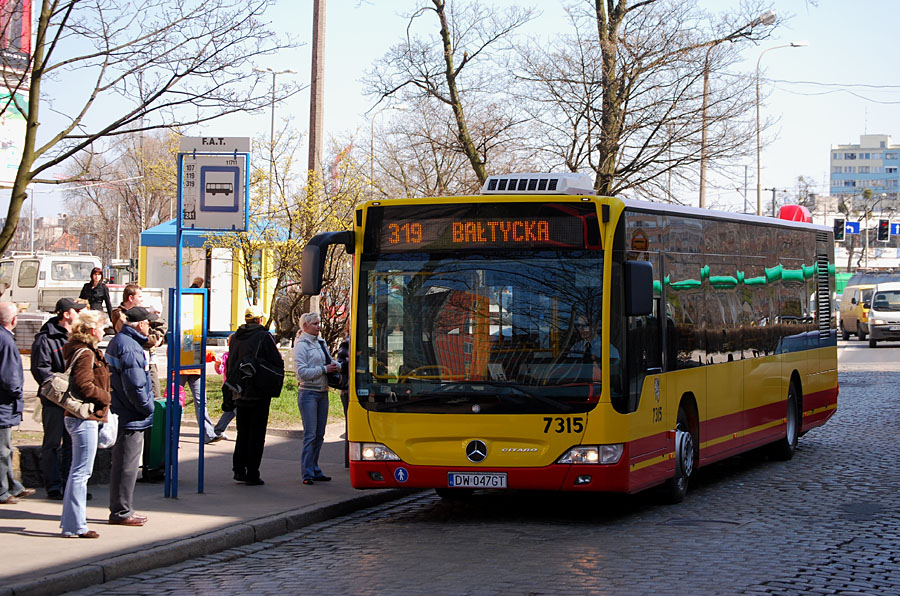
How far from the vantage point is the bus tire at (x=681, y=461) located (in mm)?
10852

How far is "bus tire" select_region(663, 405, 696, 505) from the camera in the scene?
10852mm

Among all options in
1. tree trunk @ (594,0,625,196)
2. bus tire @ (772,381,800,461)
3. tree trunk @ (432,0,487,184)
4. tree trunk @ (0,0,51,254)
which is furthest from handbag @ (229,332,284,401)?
tree trunk @ (432,0,487,184)

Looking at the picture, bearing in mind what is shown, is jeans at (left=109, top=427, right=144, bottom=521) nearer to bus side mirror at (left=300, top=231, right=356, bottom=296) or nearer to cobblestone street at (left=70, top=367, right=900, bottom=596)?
cobblestone street at (left=70, top=367, right=900, bottom=596)

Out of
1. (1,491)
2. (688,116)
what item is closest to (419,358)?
(1,491)

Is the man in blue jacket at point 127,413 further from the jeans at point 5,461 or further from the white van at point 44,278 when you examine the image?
the white van at point 44,278

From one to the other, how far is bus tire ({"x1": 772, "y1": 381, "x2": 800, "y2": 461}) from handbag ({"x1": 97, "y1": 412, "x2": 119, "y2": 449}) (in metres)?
8.53

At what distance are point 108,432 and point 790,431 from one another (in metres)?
8.93

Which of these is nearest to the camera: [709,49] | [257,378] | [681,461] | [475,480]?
[475,480]

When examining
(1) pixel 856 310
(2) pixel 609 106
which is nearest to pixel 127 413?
(2) pixel 609 106

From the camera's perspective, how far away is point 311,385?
1197cm

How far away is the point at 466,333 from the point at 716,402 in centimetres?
356

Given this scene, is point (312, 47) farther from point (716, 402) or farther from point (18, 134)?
point (716, 402)

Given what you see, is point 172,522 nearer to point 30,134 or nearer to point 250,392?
point 250,392

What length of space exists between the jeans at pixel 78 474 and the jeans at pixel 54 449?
5.08ft
